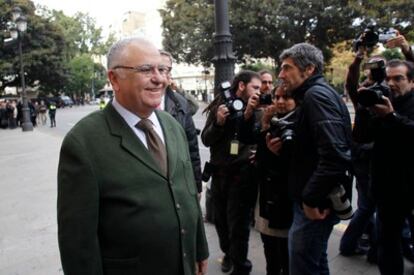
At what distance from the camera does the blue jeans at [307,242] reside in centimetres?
254

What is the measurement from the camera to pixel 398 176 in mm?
2766

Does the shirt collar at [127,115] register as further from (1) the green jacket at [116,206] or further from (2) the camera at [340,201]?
(2) the camera at [340,201]

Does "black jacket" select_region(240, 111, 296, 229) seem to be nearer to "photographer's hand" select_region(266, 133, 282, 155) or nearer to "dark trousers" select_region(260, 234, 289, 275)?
"photographer's hand" select_region(266, 133, 282, 155)

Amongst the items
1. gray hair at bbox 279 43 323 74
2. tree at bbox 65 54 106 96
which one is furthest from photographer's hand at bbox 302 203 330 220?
tree at bbox 65 54 106 96

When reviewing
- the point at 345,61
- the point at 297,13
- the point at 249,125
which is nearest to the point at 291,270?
the point at 249,125

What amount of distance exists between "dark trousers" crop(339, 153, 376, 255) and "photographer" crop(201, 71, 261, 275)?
39.7 inches

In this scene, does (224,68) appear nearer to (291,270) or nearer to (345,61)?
(291,270)

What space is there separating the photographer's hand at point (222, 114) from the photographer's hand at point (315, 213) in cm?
124

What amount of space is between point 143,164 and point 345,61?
41104 millimetres

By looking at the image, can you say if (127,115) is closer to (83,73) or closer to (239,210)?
(239,210)

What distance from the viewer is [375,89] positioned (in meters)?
2.51

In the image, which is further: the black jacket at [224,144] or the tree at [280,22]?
the tree at [280,22]

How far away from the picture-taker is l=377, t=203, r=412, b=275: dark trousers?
2844 millimetres

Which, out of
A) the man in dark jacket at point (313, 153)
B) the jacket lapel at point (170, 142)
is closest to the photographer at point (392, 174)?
the man in dark jacket at point (313, 153)
